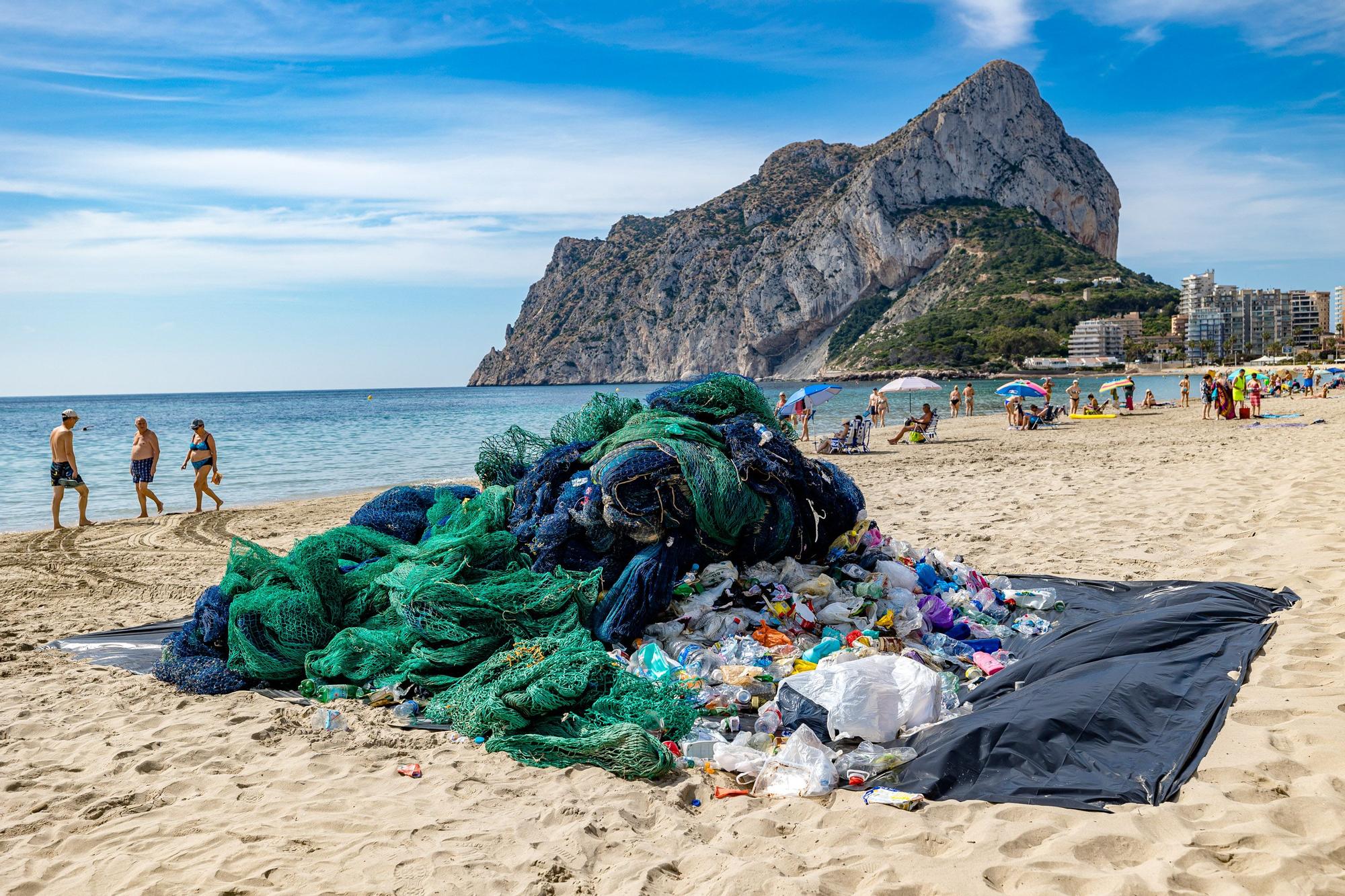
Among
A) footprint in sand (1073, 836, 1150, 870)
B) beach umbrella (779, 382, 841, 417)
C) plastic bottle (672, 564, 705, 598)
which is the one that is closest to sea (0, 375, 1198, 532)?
beach umbrella (779, 382, 841, 417)

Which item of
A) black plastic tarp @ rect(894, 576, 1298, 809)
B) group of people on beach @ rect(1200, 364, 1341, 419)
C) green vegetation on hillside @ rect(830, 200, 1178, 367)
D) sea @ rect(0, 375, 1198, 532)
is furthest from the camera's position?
green vegetation on hillside @ rect(830, 200, 1178, 367)

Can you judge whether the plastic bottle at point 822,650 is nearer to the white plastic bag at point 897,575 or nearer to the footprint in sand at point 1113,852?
the white plastic bag at point 897,575

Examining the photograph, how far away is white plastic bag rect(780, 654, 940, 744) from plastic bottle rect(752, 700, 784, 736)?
0.44 feet

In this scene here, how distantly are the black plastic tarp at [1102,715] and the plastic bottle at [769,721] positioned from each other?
23.2 inches

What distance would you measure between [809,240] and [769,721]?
107524 mm

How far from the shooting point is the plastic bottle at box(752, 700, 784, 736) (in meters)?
3.68

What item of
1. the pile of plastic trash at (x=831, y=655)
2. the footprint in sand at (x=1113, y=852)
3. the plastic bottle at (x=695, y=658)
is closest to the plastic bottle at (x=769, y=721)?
the pile of plastic trash at (x=831, y=655)

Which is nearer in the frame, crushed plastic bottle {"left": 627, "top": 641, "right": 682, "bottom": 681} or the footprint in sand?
the footprint in sand

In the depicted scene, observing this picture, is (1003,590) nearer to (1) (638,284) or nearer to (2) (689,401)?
(2) (689,401)

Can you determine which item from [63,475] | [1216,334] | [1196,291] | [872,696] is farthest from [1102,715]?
[1196,291]

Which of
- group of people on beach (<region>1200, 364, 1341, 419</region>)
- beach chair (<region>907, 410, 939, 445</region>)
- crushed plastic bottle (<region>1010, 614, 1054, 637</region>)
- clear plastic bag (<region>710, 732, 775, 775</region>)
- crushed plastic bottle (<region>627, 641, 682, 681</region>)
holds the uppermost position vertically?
group of people on beach (<region>1200, 364, 1341, 419</region>)

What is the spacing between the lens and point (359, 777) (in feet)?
11.4

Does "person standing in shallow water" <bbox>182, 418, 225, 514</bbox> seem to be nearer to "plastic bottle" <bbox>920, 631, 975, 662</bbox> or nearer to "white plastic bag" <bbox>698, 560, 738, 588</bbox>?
"white plastic bag" <bbox>698, 560, 738, 588</bbox>

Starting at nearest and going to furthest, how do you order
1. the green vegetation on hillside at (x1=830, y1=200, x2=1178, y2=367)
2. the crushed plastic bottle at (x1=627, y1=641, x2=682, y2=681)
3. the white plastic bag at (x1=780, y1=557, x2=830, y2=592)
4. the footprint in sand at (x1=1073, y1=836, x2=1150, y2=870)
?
the footprint in sand at (x1=1073, y1=836, x2=1150, y2=870) → the crushed plastic bottle at (x1=627, y1=641, x2=682, y2=681) → the white plastic bag at (x1=780, y1=557, x2=830, y2=592) → the green vegetation on hillside at (x1=830, y1=200, x2=1178, y2=367)
